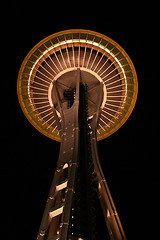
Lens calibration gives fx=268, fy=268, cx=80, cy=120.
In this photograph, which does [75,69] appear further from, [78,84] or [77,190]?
[77,190]

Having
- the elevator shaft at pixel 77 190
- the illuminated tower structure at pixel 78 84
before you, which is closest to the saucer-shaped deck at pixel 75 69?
the illuminated tower structure at pixel 78 84

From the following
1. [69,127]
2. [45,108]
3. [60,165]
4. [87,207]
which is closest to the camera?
[87,207]

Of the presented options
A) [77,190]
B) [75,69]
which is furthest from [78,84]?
[77,190]

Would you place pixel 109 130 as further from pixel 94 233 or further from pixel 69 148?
pixel 94 233

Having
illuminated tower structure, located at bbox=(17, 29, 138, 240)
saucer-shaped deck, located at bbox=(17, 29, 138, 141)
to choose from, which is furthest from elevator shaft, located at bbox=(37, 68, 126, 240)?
saucer-shaped deck, located at bbox=(17, 29, 138, 141)

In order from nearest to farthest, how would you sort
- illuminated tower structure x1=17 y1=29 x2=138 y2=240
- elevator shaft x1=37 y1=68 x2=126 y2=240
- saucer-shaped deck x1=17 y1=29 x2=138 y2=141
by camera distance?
elevator shaft x1=37 y1=68 x2=126 y2=240, illuminated tower structure x1=17 y1=29 x2=138 y2=240, saucer-shaped deck x1=17 y1=29 x2=138 y2=141

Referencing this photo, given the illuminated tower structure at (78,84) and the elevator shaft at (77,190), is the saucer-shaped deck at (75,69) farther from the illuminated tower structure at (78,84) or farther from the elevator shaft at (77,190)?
the elevator shaft at (77,190)

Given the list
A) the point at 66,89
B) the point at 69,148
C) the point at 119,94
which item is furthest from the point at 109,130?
the point at 69,148

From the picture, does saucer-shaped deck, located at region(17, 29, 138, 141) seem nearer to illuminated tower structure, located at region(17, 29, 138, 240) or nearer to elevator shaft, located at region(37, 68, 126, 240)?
illuminated tower structure, located at region(17, 29, 138, 240)
